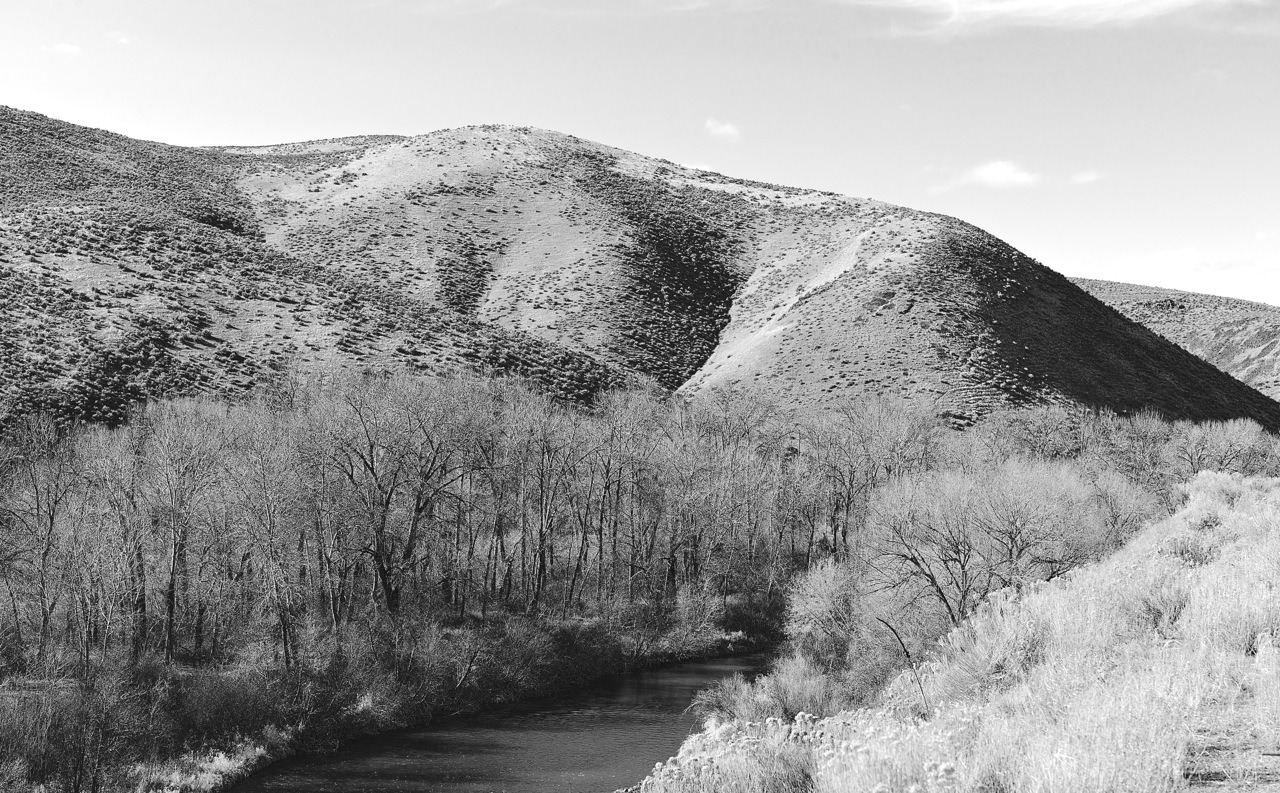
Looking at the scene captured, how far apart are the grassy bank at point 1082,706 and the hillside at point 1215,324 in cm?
11919

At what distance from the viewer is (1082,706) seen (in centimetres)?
637

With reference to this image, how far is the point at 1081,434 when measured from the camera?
58.7m

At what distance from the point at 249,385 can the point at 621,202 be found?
6349 centimetres

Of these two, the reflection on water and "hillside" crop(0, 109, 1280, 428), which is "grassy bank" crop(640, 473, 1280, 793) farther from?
"hillside" crop(0, 109, 1280, 428)

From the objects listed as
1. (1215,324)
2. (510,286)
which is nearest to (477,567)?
(510,286)

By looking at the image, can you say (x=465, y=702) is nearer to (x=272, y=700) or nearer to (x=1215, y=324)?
(x=272, y=700)

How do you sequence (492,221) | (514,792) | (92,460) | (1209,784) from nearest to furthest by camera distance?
(1209,784), (514,792), (92,460), (492,221)

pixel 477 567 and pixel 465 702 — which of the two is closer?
pixel 465 702

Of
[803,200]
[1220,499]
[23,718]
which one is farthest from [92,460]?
[803,200]

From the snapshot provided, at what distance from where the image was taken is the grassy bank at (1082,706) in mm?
5465

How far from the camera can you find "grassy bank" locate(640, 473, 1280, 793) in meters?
5.46

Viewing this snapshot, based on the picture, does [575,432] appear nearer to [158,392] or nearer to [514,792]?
[158,392]

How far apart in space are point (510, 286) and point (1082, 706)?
82041 millimetres

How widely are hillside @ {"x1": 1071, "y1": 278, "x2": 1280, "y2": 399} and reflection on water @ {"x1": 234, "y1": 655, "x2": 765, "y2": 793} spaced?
105592mm
